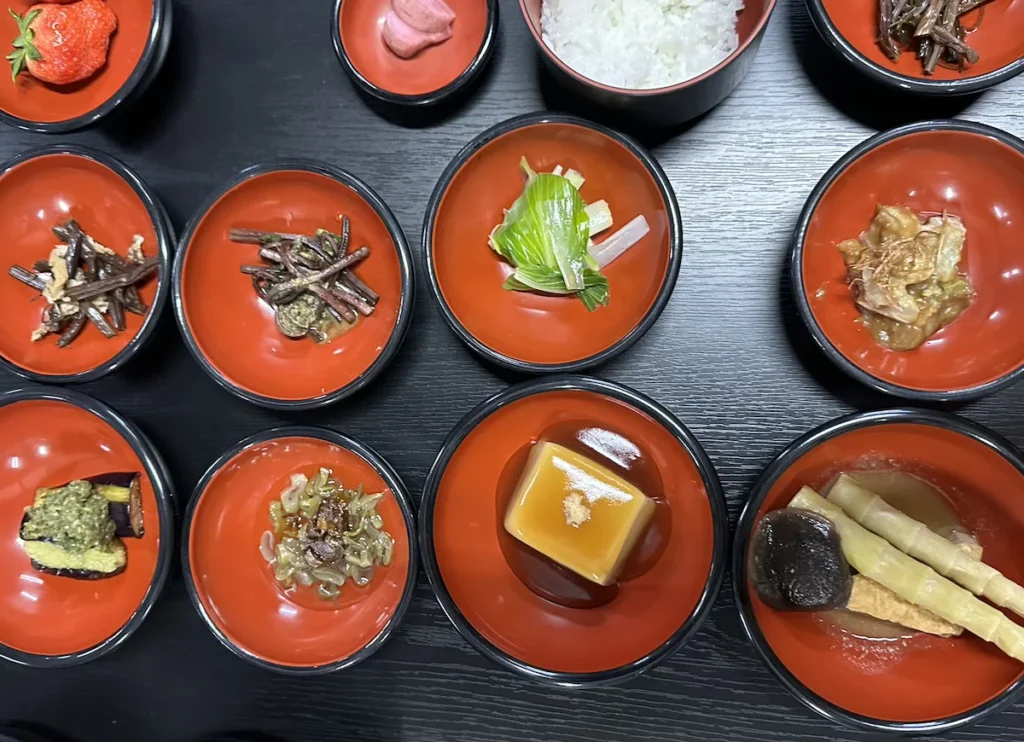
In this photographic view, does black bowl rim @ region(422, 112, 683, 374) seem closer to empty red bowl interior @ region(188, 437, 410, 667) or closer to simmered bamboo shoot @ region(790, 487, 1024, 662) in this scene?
empty red bowl interior @ region(188, 437, 410, 667)

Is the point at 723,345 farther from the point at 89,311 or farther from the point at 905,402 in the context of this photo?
the point at 89,311

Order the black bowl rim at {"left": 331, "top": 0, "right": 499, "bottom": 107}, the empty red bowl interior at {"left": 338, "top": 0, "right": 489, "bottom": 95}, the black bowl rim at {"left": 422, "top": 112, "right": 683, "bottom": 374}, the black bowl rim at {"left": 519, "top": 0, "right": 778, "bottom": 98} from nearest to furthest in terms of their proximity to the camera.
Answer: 1. the black bowl rim at {"left": 519, "top": 0, "right": 778, "bottom": 98}
2. the black bowl rim at {"left": 422, "top": 112, "right": 683, "bottom": 374}
3. the black bowl rim at {"left": 331, "top": 0, "right": 499, "bottom": 107}
4. the empty red bowl interior at {"left": 338, "top": 0, "right": 489, "bottom": 95}

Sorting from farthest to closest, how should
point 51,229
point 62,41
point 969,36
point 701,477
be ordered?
point 51,229 → point 62,41 → point 969,36 → point 701,477

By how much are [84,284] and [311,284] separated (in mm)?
584

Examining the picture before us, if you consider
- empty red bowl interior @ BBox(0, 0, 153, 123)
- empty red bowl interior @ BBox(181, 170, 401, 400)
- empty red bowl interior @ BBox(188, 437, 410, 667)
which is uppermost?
empty red bowl interior @ BBox(0, 0, 153, 123)

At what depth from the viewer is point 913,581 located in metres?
1.46

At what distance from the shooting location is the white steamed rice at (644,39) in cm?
157

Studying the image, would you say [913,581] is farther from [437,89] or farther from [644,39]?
[437,89]

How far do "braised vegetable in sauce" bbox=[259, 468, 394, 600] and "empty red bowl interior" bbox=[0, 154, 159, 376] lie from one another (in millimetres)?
600

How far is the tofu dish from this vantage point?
144 centimetres

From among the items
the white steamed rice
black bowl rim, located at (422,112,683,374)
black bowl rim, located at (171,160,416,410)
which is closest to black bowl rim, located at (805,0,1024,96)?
the white steamed rice

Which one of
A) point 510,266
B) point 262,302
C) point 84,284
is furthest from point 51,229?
point 510,266

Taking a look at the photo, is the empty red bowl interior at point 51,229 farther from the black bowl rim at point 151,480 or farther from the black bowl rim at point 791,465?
the black bowl rim at point 791,465

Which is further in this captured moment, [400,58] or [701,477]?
[400,58]
